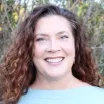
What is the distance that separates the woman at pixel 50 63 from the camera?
7.39 ft

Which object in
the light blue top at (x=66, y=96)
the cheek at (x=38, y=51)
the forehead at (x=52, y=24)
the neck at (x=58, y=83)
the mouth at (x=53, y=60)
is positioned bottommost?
the light blue top at (x=66, y=96)

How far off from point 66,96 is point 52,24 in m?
0.49

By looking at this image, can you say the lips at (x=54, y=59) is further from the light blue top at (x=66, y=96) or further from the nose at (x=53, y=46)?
the light blue top at (x=66, y=96)

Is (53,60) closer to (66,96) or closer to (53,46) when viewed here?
(53,46)

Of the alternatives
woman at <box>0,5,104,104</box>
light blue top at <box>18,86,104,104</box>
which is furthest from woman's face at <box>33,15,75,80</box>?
light blue top at <box>18,86,104,104</box>

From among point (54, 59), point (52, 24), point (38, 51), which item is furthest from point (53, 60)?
point (52, 24)

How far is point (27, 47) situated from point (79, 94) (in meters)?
0.47

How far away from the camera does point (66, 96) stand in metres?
2.35

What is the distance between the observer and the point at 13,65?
2461mm

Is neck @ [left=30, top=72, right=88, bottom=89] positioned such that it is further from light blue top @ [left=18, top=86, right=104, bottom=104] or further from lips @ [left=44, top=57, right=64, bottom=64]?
lips @ [left=44, top=57, right=64, bottom=64]

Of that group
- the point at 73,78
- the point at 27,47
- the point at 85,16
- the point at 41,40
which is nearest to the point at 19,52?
the point at 27,47

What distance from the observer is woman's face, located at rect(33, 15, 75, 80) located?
87.9 inches

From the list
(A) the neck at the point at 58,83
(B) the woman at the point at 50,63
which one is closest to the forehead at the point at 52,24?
(B) the woman at the point at 50,63

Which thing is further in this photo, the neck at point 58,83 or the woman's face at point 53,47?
the neck at point 58,83
